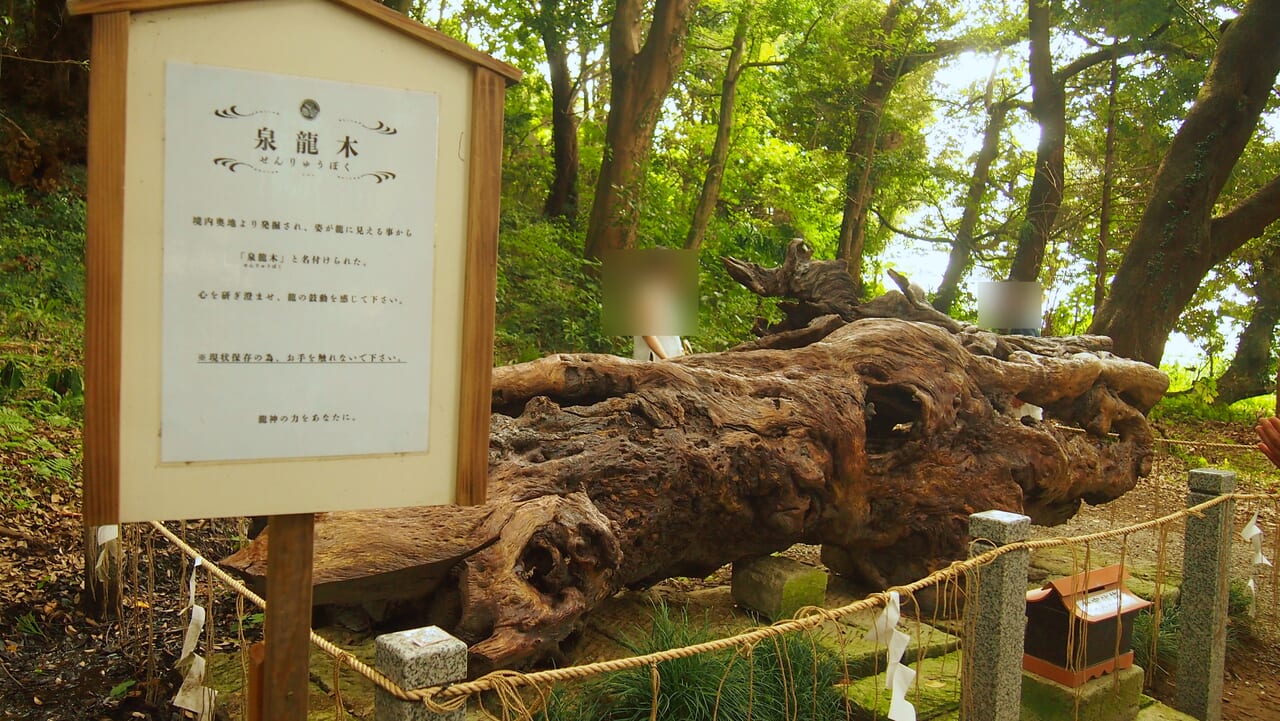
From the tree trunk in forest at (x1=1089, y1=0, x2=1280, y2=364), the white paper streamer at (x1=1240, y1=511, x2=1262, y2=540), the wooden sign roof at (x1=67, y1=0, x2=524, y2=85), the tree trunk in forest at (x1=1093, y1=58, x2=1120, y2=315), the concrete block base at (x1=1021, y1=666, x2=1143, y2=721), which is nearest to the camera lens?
the wooden sign roof at (x1=67, y1=0, x2=524, y2=85)

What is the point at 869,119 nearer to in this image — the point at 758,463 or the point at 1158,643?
the point at 1158,643

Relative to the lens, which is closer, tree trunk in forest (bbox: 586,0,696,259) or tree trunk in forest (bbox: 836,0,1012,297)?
tree trunk in forest (bbox: 586,0,696,259)

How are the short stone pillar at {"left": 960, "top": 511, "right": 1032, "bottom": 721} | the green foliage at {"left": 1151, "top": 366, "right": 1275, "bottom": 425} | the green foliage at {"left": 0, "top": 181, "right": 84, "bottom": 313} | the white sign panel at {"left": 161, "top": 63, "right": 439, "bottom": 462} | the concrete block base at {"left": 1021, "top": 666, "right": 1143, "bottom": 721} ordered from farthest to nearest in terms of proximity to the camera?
the green foliage at {"left": 1151, "top": 366, "right": 1275, "bottom": 425} → the green foliage at {"left": 0, "top": 181, "right": 84, "bottom": 313} → the concrete block base at {"left": 1021, "top": 666, "right": 1143, "bottom": 721} → the short stone pillar at {"left": 960, "top": 511, "right": 1032, "bottom": 721} → the white sign panel at {"left": 161, "top": 63, "right": 439, "bottom": 462}

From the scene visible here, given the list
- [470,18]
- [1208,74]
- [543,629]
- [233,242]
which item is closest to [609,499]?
[543,629]

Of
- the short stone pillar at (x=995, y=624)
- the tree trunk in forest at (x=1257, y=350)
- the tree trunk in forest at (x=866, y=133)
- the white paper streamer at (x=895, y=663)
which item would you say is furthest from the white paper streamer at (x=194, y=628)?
the tree trunk in forest at (x=1257, y=350)

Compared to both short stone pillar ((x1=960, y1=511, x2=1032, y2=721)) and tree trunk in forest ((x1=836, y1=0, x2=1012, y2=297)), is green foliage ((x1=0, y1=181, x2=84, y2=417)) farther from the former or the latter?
tree trunk in forest ((x1=836, y1=0, x2=1012, y2=297))

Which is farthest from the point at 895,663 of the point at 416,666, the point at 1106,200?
the point at 1106,200

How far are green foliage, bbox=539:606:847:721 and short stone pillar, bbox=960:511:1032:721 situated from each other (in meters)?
0.64

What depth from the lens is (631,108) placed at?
12.1 meters

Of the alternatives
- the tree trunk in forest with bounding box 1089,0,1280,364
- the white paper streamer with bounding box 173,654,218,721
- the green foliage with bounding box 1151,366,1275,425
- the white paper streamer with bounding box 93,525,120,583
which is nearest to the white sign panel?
the white paper streamer with bounding box 173,654,218,721

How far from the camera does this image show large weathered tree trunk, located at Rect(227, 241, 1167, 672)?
3.52 m

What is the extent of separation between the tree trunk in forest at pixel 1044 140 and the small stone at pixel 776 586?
32.2 ft

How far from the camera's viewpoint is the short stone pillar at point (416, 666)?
2041 mm

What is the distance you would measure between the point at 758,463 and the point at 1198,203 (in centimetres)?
960
